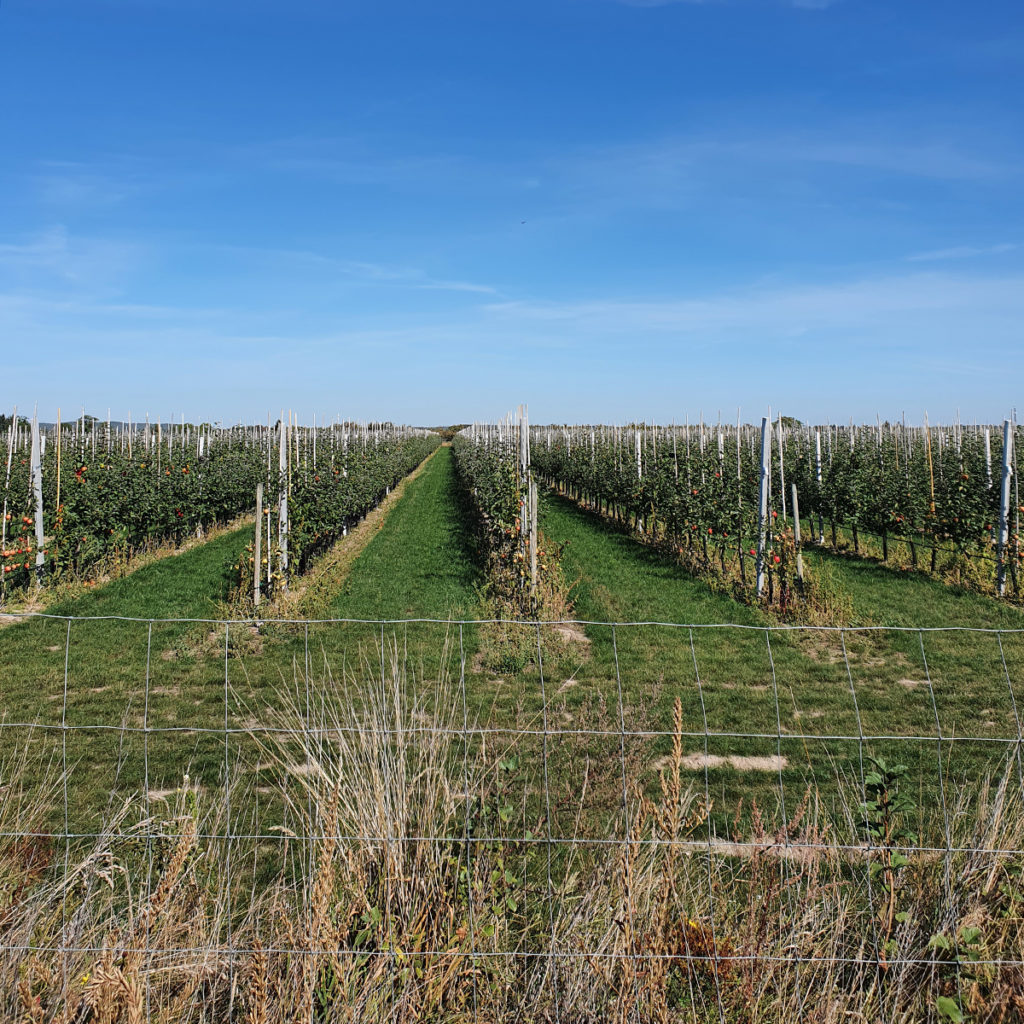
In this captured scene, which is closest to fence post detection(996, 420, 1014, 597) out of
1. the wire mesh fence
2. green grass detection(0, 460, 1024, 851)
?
green grass detection(0, 460, 1024, 851)

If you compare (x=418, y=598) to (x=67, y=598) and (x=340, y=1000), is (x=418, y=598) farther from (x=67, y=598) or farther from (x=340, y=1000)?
(x=340, y=1000)

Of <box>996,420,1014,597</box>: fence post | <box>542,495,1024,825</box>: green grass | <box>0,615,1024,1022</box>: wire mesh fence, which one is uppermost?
<box>996,420,1014,597</box>: fence post

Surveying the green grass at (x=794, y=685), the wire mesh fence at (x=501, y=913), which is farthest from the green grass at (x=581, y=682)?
the wire mesh fence at (x=501, y=913)

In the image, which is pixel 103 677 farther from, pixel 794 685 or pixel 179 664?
pixel 794 685

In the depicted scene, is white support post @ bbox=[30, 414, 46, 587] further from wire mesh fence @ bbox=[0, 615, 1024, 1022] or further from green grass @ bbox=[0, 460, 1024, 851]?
wire mesh fence @ bbox=[0, 615, 1024, 1022]

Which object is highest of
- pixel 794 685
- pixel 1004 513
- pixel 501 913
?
pixel 1004 513

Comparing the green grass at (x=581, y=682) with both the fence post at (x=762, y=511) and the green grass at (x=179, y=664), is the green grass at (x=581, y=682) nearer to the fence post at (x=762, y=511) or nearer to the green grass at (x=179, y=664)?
the green grass at (x=179, y=664)

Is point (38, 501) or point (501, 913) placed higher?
point (38, 501)

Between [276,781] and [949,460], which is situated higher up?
[949,460]

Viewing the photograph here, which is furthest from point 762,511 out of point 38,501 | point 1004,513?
point 38,501

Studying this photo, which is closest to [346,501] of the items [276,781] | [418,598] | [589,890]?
[418,598]

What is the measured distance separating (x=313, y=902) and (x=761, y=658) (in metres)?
5.27

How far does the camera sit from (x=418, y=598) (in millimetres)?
8844

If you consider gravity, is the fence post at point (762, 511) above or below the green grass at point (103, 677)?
above
